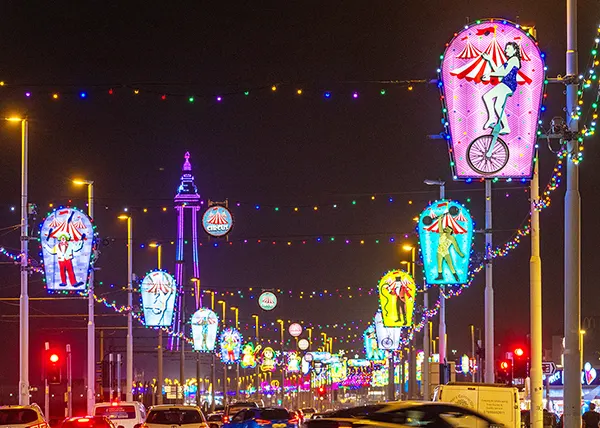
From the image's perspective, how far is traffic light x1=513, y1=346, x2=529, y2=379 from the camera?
34000 millimetres

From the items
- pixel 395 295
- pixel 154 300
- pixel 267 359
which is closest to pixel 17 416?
pixel 395 295

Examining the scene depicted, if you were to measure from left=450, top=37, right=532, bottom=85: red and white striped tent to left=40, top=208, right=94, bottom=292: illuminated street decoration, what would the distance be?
22408 mm

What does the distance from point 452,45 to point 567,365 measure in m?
6.64

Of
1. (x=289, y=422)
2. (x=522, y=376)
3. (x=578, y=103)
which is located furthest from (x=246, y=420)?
(x=578, y=103)

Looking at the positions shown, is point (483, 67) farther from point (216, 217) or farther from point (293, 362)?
point (293, 362)

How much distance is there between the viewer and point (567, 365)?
23.0 m

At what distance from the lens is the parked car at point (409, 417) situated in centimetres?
2053

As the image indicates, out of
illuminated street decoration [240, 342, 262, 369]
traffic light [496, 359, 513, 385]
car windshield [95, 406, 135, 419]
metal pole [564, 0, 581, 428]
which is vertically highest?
metal pole [564, 0, 581, 428]

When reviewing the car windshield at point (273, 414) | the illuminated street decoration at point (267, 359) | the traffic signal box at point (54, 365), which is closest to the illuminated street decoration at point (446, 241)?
the car windshield at point (273, 414)

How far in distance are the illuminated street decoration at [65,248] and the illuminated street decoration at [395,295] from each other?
1619cm

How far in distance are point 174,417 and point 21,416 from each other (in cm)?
393

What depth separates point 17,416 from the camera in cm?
3022

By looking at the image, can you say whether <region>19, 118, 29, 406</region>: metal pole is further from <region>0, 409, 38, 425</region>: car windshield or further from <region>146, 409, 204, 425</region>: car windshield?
<region>146, 409, 204, 425</region>: car windshield

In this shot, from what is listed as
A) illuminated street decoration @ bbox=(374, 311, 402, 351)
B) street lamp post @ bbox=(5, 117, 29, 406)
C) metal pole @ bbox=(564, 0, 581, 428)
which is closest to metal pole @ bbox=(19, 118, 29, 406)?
street lamp post @ bbox=(5, 117, 29, 406)
